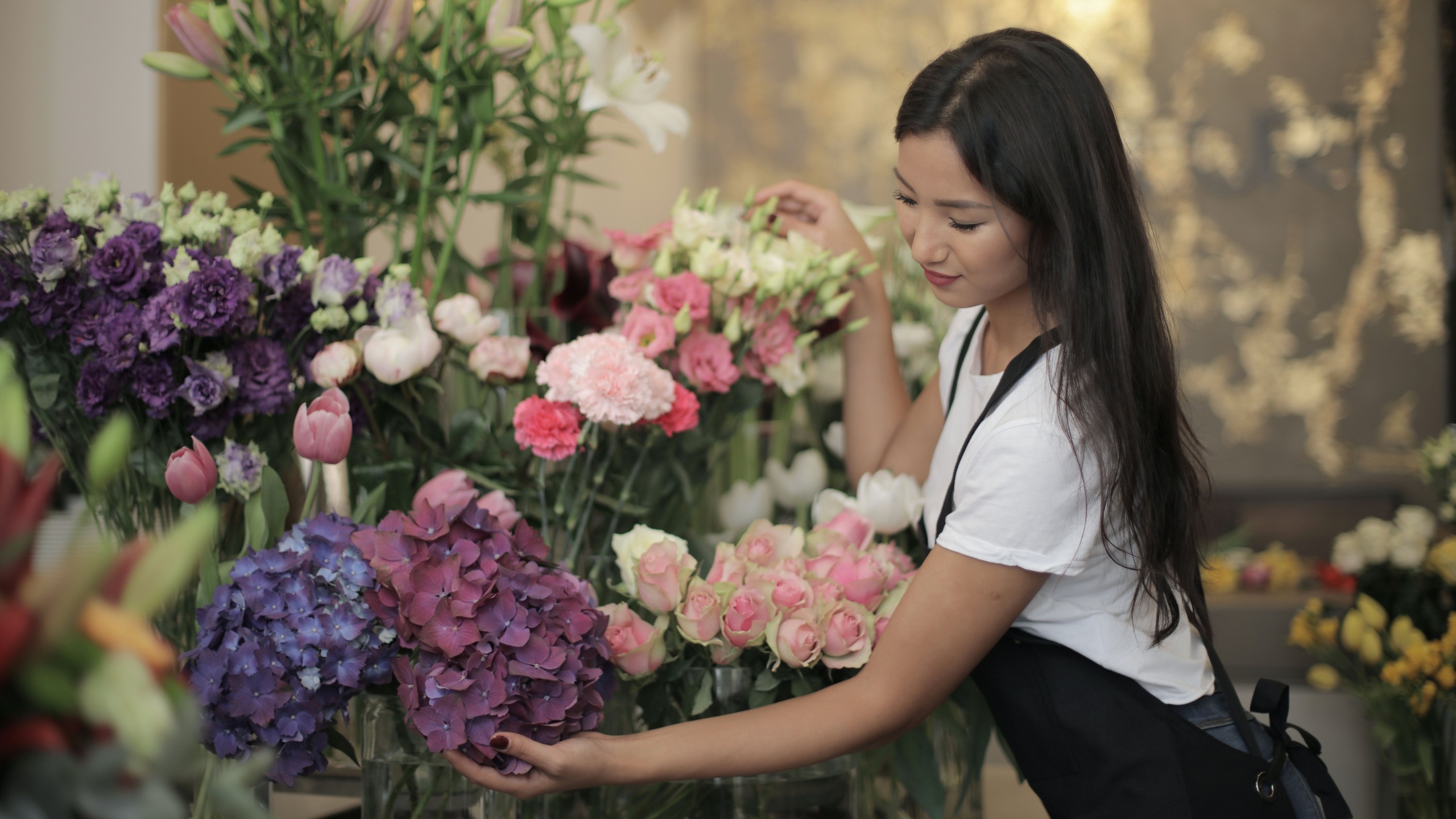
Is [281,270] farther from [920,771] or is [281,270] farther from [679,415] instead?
[920,771]

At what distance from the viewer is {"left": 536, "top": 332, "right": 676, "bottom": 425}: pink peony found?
2.75 ft

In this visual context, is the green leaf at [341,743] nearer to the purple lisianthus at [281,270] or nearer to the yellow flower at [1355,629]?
the purple lisianthus at [281,270]

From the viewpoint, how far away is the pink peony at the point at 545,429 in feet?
2.80

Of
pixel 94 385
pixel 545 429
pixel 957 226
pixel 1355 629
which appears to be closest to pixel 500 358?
pixel 545 429

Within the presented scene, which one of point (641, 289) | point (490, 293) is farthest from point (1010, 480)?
point (490, 293)

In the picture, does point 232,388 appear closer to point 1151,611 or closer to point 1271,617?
point 1151,611

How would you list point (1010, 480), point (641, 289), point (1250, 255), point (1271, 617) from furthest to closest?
1. point (1250, 255)
2. point (1271, 617)
3. point (641, 289)
4. point (1010, 480)

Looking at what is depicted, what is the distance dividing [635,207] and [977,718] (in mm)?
2418

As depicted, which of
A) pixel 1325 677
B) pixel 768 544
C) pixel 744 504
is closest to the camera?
pixel 768 544

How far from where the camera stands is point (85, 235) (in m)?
0.82

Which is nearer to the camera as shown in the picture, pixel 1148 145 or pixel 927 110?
pixel 927 110

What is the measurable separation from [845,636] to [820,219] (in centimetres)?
54

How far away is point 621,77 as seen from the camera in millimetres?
1096

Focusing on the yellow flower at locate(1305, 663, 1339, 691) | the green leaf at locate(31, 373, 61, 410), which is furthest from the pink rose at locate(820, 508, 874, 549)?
the yellow flower at locate(1305, 663, 1339, 691)
